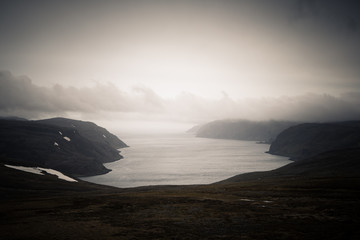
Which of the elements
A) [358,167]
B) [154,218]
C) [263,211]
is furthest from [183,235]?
[358,167]

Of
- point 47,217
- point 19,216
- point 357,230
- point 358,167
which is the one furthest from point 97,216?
point 358,167

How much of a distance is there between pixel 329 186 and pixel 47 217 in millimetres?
53815

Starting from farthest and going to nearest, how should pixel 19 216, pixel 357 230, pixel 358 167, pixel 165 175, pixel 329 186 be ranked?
pixel 165 175, pixel 358 167, pixel 329 186, pixel 19 216, pixel 357 230

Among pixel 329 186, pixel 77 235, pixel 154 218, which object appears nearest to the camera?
pixel 77 235

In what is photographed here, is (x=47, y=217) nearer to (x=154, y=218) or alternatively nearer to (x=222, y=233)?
(x=154, y=218)

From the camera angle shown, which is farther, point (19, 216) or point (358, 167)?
point (358, 167)

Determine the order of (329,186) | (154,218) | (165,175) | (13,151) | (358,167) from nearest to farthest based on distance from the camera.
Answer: (154,218), (329,186), (358,167), (165,175), (13,151)

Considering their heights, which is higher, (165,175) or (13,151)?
(13,151)

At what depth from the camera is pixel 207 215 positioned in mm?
32688

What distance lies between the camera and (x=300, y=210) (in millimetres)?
33312

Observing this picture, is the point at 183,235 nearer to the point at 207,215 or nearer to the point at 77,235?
the point at 207,215

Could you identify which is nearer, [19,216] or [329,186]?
[19,216]

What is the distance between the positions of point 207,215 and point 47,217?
22374mm

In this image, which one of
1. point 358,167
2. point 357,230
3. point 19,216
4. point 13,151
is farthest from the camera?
point 13,151
